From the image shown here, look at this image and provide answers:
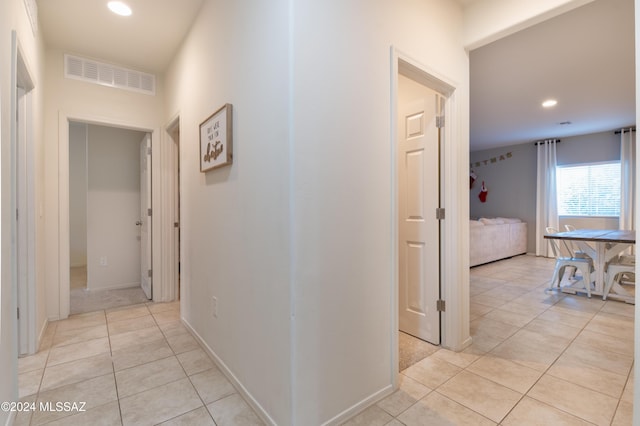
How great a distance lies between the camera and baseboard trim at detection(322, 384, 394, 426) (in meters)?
1.46

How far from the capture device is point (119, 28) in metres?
2.50

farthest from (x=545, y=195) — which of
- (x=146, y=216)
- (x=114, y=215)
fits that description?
(x=114, y=215)

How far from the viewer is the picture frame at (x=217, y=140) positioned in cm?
178

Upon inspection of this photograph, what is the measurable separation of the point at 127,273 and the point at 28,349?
1962mm

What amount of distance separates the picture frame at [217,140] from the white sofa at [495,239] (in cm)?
452

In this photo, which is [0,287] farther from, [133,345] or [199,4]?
[199,4]

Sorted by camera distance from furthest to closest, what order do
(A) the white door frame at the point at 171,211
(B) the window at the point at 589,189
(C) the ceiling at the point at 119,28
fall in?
1. (B) the window at the point at 589,189
2. (A) the white door frame at the point at 171,211
3. (C) the ceiling at the point at 119,28

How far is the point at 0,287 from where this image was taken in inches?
50.6

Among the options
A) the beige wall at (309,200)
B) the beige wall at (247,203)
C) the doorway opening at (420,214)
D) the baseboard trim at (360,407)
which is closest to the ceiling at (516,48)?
the beige wall at (247,203)

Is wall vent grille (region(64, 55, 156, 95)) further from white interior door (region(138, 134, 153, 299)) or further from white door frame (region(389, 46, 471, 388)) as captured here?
white door frame (region(389, 46, 471, 388))

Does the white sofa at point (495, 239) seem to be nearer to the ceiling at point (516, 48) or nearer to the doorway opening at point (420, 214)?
the ceiling at point (516, 48)

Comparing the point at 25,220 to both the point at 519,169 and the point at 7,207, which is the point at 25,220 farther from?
the point at 519,169

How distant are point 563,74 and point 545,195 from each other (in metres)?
4.03

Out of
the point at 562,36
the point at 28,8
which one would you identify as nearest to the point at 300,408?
the point at 28,8
